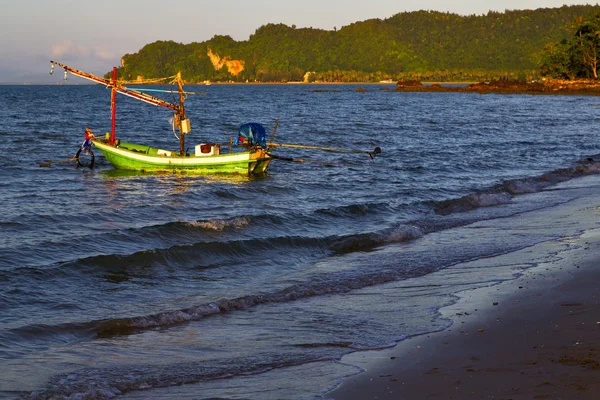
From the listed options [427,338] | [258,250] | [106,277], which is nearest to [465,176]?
[258,250]

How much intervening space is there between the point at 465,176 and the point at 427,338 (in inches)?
811

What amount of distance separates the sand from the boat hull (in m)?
18.3

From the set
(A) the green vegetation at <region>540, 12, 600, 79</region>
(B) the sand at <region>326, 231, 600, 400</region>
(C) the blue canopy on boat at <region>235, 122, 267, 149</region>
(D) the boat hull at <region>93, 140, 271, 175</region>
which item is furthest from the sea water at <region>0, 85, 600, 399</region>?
(A) the green vegetation at <region>540, 12, 600, 79</region>

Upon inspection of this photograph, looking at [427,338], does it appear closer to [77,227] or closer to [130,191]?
[77,227]

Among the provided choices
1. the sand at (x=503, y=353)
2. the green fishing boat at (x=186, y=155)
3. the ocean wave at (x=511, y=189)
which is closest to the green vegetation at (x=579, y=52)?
the ocean wave at (x=511, y=189)

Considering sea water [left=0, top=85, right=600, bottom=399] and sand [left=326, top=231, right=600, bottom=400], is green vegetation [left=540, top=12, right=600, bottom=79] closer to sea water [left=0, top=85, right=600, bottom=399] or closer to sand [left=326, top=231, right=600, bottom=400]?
sea water [left=0, top=85, right=600, bottom=399]

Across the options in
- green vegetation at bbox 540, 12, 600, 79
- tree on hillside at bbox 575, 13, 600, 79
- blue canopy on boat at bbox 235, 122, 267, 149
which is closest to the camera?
blue canopy on boat at bbox 235, 122, 267, 149

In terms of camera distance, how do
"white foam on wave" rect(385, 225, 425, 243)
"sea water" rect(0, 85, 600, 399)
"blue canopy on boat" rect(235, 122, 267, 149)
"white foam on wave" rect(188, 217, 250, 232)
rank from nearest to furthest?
"sea water" rect(0, 85, 600, 399) < "white foam on wave" rect(385, 225, 425, 243) < "white foam on wave" rect(188, 217, 250, 232) < "blue canopy on boat" rect(235, 122, 267, 149)

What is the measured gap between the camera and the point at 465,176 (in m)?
29.3

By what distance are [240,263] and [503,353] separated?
24.7ft

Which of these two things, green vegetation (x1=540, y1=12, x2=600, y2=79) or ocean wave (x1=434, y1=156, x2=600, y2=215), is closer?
ocean wave (x1=434, y1=156, x2=600, y2=215)

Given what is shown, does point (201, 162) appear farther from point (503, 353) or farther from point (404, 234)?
point (503, 353)

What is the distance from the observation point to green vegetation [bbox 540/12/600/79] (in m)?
124

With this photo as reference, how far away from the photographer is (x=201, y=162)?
96.0 ft
